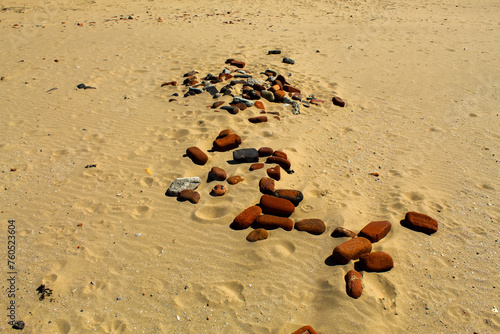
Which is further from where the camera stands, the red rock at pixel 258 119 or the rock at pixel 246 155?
the red rock at pixel 258 119

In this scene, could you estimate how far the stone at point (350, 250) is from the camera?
2.56 metres

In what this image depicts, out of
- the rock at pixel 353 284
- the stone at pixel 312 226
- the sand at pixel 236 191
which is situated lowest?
the sand at pixel 236 191

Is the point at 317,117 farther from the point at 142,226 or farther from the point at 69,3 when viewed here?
the point at 69,3

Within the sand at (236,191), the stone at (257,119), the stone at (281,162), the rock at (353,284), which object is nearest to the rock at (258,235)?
the sand at (236,191)

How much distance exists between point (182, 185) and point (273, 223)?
3.50 ft

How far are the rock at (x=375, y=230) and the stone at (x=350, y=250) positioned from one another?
0.14 m

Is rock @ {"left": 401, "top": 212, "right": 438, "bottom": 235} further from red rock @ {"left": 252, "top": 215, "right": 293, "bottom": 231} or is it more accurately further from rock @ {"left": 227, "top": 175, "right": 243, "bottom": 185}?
rock @ {"left": 227, "top": 175, "right": 243, "bottom": 185}

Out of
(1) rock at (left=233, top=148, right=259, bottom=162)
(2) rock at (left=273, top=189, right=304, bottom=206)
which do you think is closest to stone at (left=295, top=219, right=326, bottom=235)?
(2) rock at (left=273, top=189, right=304, bottom=206)

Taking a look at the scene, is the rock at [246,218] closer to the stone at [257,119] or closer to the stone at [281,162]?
the stone at [281,162]

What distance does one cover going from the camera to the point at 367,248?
266 cm

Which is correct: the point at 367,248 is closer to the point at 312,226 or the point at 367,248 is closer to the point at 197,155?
the point at 312,226

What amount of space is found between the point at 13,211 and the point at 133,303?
5.65 feet

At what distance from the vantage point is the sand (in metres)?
2.32

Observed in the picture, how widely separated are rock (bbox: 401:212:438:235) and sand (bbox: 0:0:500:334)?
0.32 ft
